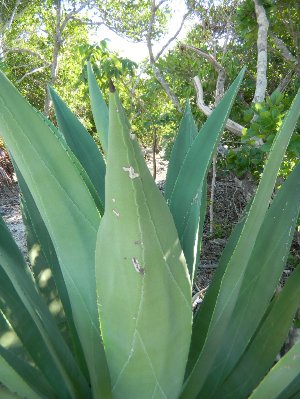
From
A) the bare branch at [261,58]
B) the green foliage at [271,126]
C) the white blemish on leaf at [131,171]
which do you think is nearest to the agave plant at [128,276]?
the white blemish on leaf at [131,171]

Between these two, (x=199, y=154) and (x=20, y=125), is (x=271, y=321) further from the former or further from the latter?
(x=20, y=125)

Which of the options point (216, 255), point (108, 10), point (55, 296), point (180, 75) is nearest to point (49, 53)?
point (108, 10)

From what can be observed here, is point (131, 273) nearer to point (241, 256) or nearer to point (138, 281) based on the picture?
point (138, 281)

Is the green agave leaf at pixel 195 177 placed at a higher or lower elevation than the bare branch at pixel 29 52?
lower

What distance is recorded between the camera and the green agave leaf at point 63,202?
1.60 ft

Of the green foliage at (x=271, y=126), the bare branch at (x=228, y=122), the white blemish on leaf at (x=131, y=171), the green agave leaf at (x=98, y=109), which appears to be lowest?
the white blemish on leaf at (x=131, y=171)

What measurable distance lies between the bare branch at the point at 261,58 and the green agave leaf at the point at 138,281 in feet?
5.50

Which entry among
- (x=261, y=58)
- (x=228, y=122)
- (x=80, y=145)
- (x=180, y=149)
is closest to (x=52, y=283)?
(x=80, y=145)

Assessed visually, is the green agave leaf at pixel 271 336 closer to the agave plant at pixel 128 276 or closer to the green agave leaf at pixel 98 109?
the agave plant at pixel 128 276

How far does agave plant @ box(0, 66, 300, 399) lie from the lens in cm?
45

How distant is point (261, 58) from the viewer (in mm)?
2062

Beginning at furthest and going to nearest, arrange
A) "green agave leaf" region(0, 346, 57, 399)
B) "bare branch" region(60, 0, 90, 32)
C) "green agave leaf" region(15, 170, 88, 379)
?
"bare branch" region(60, 0, 90, 32), "green agave leaf" region(15, 170, 88, 379), "green agave leaf" region(0, 346, 57, 399)

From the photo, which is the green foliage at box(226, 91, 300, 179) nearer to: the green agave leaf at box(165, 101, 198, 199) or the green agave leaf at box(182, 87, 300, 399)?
the green agave leaf at box(165, 101, 198, 199)

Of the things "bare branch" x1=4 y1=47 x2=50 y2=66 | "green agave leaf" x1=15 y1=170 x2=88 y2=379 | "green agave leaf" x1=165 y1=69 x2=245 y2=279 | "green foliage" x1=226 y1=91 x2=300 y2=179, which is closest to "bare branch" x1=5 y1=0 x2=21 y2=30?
"bare branch" x1=4 y1=47 x2=50 y2=66
